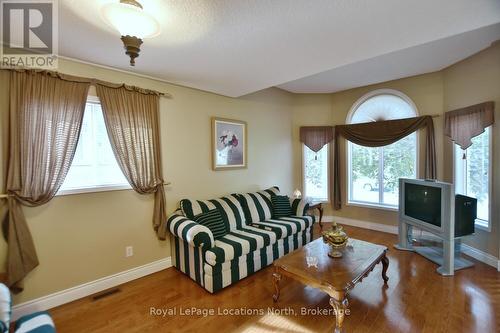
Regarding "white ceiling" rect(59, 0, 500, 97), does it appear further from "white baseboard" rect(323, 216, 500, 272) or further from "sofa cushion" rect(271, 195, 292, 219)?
"white baseboard" rect(323, 216, 500, 272)

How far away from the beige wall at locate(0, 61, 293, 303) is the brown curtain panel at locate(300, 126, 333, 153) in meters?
0.95

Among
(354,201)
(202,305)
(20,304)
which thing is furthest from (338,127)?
(20,304)

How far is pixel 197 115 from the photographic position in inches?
131

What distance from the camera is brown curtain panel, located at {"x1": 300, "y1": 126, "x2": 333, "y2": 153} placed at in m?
4.75

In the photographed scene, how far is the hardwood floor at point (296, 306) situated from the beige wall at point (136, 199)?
0.34 meters

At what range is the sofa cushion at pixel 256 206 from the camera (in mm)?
3426

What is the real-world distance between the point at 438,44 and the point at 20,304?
5194mm

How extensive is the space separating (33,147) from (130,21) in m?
1.59

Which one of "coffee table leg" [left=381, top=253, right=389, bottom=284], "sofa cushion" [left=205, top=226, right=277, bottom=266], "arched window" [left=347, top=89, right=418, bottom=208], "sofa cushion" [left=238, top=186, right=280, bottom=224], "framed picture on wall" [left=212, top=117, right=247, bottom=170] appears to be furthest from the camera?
"arched window" [left=347, top=89, right=418, bottom=208]

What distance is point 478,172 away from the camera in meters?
3.16

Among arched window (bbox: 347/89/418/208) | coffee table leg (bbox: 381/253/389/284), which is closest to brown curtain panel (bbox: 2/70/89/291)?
coffee table leg (bbox: 381/253/389/284)

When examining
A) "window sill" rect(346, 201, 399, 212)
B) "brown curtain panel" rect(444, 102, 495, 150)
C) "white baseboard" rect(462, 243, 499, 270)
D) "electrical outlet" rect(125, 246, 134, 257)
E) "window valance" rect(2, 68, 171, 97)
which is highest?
"window valance" rect(2, 68, 171, 97)

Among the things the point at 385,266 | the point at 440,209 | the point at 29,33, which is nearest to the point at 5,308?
the point at 29,33

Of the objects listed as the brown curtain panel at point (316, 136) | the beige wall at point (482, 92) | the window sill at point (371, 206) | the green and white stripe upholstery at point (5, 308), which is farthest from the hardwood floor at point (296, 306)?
the brown curtain panel at point (316, 136)
